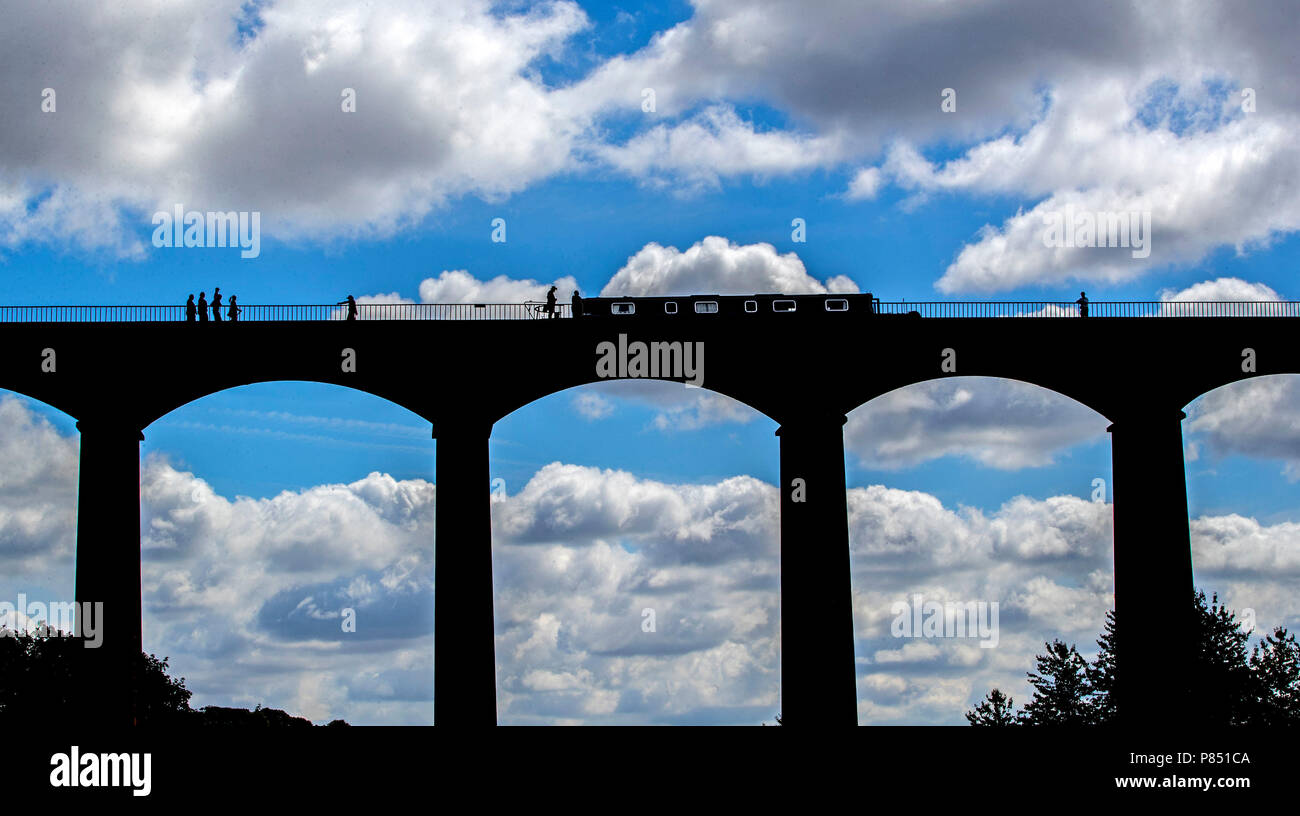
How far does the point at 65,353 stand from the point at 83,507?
5.70 meters

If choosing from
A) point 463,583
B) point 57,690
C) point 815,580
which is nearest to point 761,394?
point 815,580

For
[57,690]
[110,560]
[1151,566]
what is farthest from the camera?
[57,690]

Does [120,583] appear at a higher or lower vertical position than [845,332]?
lower

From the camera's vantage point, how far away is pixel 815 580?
60.8 meters

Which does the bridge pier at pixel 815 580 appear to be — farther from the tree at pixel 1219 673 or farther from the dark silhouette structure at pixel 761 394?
the tree at pixel 1219 673

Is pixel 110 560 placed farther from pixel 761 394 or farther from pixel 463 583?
pixel 761 394

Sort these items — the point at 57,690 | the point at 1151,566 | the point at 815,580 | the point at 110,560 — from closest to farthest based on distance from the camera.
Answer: the point at 110,560 → the point at 815,580 → the point at 1151,566 → the point at 57,690

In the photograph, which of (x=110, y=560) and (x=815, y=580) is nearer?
(x=110, y=560)

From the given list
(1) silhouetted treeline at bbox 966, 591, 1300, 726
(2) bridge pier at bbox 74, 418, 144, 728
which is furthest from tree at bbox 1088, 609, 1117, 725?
(2) bridge pier at bbox 74, 418, 144, 728

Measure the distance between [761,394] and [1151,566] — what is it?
50.6 ft

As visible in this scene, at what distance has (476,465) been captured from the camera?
2413 inches
